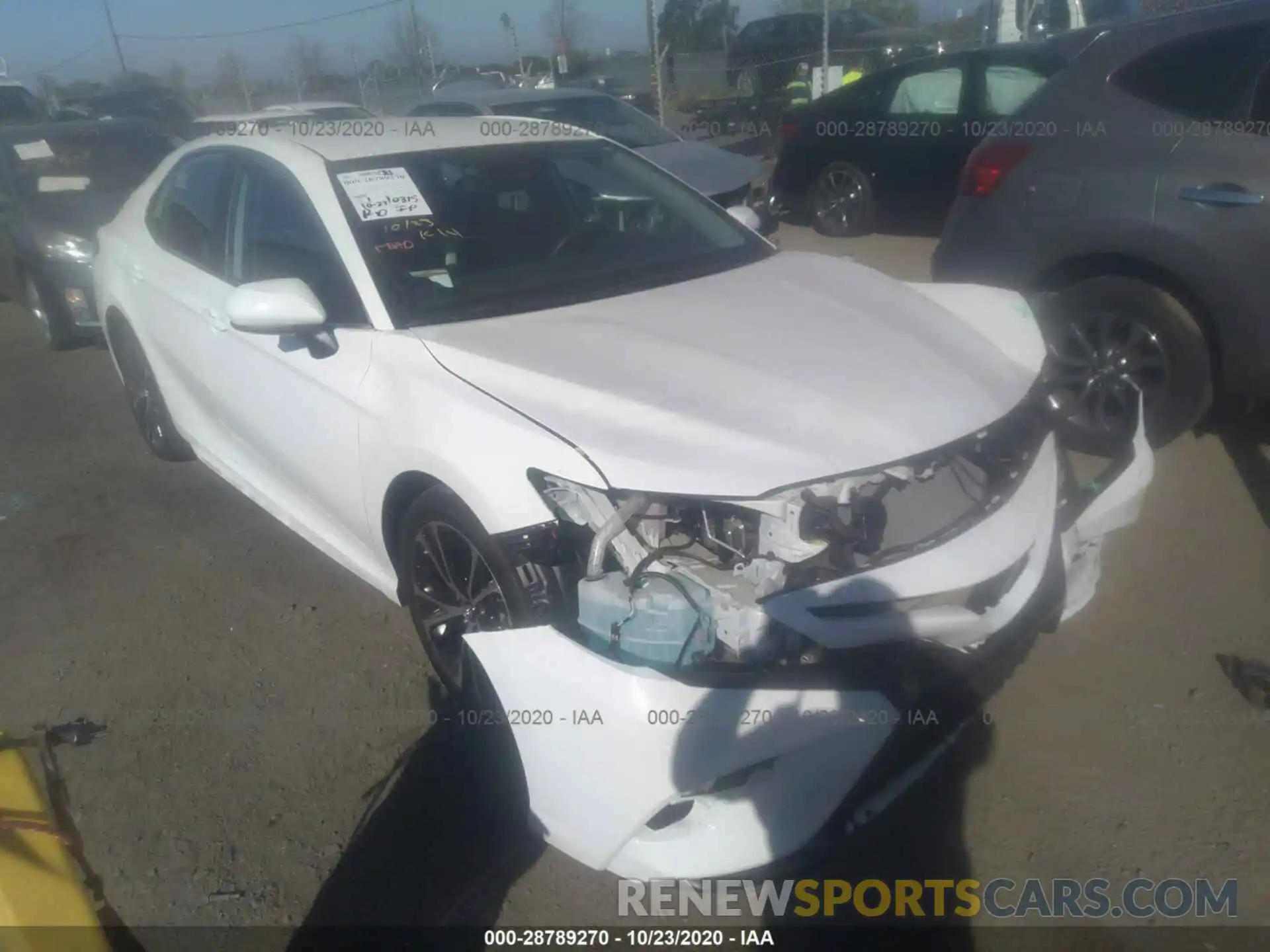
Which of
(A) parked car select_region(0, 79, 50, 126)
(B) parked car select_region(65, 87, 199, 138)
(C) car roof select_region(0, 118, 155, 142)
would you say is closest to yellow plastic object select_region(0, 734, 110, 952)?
(C) car roof select_region(0, 118, 155, 142)

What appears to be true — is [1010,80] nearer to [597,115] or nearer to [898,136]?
[898,136]

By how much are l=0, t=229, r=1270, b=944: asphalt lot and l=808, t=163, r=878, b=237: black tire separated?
522 centimetres

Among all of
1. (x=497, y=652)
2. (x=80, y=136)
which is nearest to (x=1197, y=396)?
(x=497, y=652)

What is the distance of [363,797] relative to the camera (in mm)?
2752

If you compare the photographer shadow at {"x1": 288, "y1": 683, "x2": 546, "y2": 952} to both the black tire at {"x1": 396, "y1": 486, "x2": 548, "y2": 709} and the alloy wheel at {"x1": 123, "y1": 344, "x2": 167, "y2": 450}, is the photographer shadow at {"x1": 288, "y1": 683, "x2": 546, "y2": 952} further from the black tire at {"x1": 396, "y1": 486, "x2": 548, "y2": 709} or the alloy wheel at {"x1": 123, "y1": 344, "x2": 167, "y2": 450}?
the alloy wheel at {"x1": 123, "y1": 344, "x2": 167, "y2": 450}

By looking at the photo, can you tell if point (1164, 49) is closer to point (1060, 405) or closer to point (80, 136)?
point (1060, 405)

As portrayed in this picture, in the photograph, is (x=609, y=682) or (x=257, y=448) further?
(x=257, y=448)

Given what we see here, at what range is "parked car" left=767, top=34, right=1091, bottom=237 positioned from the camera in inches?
324

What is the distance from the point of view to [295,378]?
10.3ft

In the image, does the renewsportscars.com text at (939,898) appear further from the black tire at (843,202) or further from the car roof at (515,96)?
the car roof at (515,96)

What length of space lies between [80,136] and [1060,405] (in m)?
8.04

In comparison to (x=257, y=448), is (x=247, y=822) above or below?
below

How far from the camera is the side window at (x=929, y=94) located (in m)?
8.40

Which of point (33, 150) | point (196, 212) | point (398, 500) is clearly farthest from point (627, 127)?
point (398, 500)
